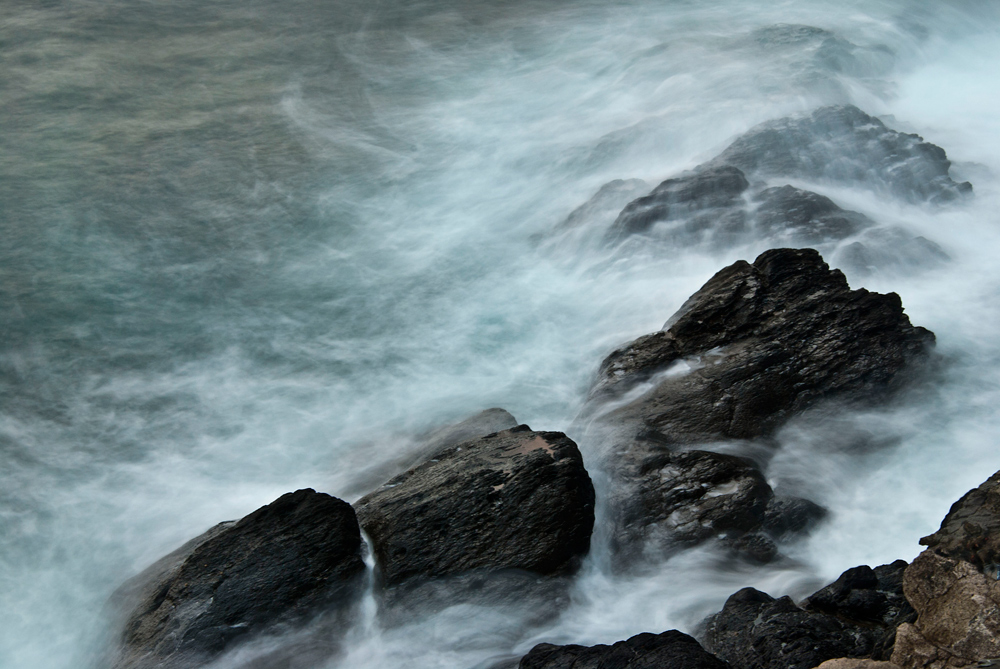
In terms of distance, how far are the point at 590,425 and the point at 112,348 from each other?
Answer: 20.3 ft

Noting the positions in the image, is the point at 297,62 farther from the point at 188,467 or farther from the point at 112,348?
the point at 188,467

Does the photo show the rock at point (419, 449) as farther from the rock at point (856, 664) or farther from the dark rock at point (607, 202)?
the dark rock at point (607, 202)

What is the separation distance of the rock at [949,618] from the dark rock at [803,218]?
6.37 meters

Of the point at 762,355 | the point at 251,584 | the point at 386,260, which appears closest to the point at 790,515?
the point at 762,355

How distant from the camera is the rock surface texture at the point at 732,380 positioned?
22.9ft

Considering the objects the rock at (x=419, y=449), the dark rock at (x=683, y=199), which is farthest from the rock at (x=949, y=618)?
the dark rock at (x=683, y=199)

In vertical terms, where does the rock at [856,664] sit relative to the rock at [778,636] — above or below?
above

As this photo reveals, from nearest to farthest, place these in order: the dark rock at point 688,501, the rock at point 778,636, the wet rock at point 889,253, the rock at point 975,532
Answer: the rock at point 975,532, the rock at point 778,636, the dark rock at point 688,501, the wet rock at point 889,253

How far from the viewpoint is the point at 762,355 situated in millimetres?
7926

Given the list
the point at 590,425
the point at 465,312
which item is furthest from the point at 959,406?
the point at 465,312

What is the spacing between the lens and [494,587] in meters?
6.43

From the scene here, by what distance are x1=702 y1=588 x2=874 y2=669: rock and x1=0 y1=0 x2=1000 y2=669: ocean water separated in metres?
0.56

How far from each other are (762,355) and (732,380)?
0.41m

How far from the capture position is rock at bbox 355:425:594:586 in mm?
6531
